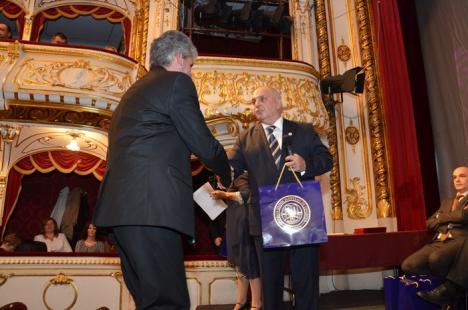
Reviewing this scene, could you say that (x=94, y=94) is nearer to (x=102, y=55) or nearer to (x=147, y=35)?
(x=102, y=55)

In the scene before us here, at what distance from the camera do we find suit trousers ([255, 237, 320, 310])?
2.20 m

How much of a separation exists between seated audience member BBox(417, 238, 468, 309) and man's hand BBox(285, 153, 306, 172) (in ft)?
6.20

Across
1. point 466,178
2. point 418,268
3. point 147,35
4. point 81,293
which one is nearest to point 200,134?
point 418,268

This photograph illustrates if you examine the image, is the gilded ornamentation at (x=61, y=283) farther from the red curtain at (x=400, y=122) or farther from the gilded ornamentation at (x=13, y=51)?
the red curtain at (x=400, y=122)

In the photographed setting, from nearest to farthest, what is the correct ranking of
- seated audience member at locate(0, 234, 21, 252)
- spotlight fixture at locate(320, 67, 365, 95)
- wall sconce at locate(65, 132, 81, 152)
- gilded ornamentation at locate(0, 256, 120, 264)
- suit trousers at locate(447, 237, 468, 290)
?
suit trousers at locate(447, 237, 468, 290), gilded ornamentation at locate(0, 256, 120, 264), spotlight fixture at locate(320, 67, 365, 95), seated audience member at locate(0, 234, 21, 252), wall sconce at locate(65, 132, 81, 152)

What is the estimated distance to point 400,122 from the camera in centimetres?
623

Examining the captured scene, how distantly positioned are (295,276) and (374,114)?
221 inches

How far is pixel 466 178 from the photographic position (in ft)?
13.3

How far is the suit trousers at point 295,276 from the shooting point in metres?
2.20

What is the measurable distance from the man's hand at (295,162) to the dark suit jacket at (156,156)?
549 millimetres

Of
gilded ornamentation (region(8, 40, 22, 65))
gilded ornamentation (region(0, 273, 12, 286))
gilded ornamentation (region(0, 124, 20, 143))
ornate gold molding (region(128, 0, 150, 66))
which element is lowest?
gilded ornamentation (region(0, 273, 12, 286))

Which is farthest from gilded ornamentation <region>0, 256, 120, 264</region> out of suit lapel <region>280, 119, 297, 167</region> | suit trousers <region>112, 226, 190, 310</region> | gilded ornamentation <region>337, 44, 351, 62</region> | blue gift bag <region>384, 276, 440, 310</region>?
gilded ornamentation <region>337, 44, 351, 62</region>

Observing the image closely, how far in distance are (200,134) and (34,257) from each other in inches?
185

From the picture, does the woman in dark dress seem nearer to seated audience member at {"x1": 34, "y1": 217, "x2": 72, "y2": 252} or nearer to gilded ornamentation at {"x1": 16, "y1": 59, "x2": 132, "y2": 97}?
gilded ornamentation at {"x1": 16, "y1": 59, "x2": 132, "y2": 97}
